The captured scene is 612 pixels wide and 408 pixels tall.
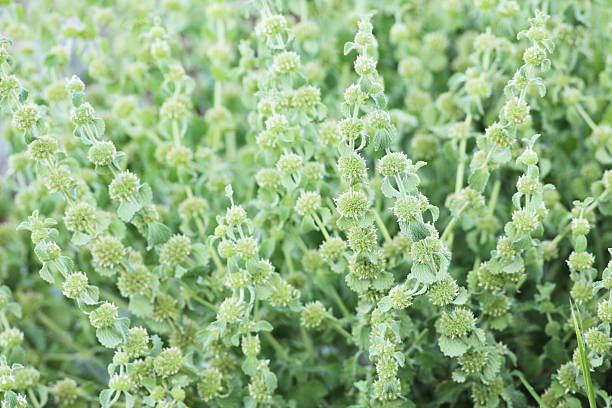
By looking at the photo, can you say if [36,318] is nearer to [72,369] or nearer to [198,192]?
[72,369]

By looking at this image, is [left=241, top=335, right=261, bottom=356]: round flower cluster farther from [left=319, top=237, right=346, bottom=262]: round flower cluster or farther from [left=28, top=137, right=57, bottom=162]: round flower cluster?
[left=28, top=137, right=57, bottom=162]: round flower cluster

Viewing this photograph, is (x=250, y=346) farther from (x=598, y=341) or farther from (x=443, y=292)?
(x=598, y=341)

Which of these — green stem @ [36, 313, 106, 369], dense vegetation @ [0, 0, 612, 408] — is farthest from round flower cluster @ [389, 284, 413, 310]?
green stem @ [36, 313, 106, 369]

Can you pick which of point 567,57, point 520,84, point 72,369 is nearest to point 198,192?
point 72,369

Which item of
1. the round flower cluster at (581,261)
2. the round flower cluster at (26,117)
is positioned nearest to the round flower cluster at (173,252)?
the round flower cluster at (26,117)

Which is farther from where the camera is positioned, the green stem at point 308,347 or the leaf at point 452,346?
the green stem at point 308,347

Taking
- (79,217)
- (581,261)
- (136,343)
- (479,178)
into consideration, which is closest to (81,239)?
(79,217)

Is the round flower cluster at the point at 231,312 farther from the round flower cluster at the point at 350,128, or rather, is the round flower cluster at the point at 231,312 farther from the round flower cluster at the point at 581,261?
the round flower cluster at the point at 581,261

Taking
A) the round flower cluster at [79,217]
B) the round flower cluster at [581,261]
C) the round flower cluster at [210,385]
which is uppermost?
the round flower cluster at [79,217]
